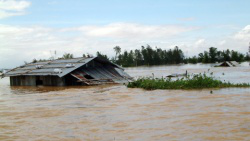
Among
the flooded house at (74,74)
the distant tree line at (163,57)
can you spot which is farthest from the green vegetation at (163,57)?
the flooded house at (74,74)

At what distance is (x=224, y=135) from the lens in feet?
23.8

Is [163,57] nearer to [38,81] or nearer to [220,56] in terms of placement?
[220,56]

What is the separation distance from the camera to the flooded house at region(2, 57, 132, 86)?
2355 centimetres

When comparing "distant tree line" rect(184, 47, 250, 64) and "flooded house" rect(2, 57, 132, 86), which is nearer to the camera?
"flooded house" rect(2, 57, 132, 86)

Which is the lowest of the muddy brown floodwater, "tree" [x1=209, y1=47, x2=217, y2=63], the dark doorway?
the muddy brown floodwater

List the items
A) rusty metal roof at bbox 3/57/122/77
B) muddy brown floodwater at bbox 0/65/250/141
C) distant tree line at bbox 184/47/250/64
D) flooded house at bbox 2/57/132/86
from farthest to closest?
1. distant tree line at bbox 184/47/250/64
2. flooded house at bbox 2/57/132/86
3. rusty metal roof at bbox 3/57/122/77
4. muddy brown floodwater at bbox 0/65/250/141

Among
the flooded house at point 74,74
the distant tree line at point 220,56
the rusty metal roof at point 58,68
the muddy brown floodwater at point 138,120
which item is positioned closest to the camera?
the muddy brown floodwater at point 138,120

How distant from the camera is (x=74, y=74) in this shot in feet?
76.9

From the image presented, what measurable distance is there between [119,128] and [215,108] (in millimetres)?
4203

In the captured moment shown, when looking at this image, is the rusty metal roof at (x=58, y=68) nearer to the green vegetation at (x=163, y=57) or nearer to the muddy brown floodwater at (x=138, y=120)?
the muddy brown floodwater at (x=138, y=120)

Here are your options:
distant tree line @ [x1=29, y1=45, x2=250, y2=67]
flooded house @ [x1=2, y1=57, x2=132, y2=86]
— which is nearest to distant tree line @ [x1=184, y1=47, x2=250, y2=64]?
distant tree line @ [x1=29, y1=45, x2=250, y2=67]

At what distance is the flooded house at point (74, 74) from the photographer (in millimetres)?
23553

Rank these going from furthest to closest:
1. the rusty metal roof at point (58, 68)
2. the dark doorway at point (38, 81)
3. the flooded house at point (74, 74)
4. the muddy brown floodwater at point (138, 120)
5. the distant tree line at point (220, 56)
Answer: the distant tree line at point (220, 56)
the dark doorway at point (38, 81)
the flooded house at point (74, 74)
the rusty metal roof at point (58, 68)
the muddy brown floodwater at point (138, 120)

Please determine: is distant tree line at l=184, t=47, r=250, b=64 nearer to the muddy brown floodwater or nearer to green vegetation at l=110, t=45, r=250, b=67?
green vegetation at l=110, t=45, r=250, b=67
